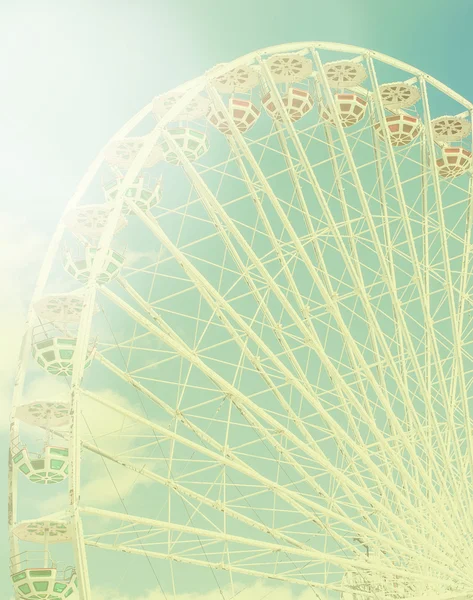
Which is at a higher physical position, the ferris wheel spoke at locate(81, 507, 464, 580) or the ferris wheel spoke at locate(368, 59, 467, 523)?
the ferris wheel spoke at locate(368, 59, 467, 523)

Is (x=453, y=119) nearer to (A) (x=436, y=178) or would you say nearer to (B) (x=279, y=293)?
(A) (x=436, y=178)

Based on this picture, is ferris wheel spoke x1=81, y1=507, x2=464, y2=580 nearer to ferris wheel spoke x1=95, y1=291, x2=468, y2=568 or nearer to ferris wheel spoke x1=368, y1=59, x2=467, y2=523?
ferris wheel spoke x1=95, y1=291, x2=468, y2=568

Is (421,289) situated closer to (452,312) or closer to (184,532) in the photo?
A: (452,312)

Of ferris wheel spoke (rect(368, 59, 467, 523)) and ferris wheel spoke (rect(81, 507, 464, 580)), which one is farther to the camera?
ferris wheel spoke (rect(368, 59, 467, 523))

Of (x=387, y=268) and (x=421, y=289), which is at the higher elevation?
(x=387, y=268)

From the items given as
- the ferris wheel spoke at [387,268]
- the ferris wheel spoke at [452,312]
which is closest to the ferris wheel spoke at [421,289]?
the ferris wheel spoke at [387,268]

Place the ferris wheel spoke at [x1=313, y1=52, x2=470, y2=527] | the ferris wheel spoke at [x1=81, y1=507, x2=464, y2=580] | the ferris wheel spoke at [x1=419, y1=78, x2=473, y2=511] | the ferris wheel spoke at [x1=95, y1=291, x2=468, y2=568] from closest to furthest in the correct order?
the ferris wheel spoke at [x1=81, y1=507, x2=464, y2=580]
the ferris wheel spoke at [x1=95, y1=291, x2=468, y2=568]
the ferris wheel spoke at [x1=313, y1=52, x2=470, y2=527]
the ferris wheel spoke at [x1=419, y1=78, x2=473, y2=511]

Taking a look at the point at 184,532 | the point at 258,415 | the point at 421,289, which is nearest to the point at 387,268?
the point at 421,289

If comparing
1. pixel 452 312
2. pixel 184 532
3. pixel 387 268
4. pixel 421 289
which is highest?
pixel 387 268

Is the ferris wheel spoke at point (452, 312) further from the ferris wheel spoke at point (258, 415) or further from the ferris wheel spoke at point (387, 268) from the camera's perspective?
the ferris wheel spoke at point (258, 415)

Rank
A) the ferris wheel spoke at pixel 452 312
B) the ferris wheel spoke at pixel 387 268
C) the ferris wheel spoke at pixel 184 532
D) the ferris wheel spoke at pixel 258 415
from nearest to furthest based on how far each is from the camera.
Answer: the ferris wheel spoke at pixel 184 532, the ferris wheel spoke at pixel 258 415, the ferris wheel spoke at pixel 387 268, the ferris wheel spoke at pixel 452 312

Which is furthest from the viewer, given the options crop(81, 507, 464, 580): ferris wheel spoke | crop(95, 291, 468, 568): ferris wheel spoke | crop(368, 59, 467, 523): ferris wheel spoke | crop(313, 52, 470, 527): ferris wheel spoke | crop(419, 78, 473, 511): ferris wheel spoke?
crop(419, 78, 473, 511): ferris wheel spoke

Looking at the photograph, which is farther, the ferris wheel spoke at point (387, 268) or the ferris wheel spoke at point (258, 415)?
the ferris wheel spoke at point (387, 268)

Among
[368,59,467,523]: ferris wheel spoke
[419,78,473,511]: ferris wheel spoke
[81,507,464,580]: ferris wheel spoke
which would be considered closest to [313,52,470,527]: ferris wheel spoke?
[368,59,467,523]: ferris wheel spoke
